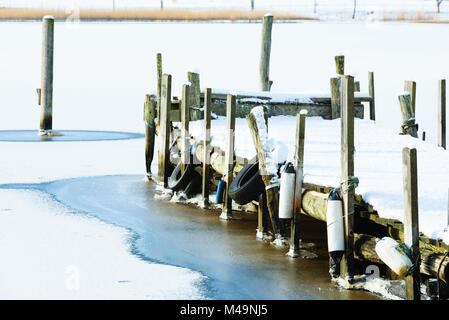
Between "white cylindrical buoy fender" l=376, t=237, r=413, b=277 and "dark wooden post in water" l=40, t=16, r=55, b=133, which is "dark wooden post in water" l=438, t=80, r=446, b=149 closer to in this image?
"white cylindrical buoy fender" l=376, t=237, r=413, b=277

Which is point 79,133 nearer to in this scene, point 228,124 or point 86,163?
point 86,163

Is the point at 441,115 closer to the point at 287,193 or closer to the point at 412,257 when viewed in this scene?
the point at 287,193

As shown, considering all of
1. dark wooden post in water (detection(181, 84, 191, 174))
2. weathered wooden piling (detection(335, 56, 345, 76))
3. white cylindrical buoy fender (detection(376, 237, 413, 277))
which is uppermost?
weathered wooden piling (detection(335, 56, 345, 76))

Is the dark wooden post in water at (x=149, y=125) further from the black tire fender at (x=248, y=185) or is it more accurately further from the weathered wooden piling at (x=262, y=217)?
the weathered wooden piling at (x=262, y=217)

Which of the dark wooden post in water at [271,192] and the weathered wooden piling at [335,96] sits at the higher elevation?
the weathered wooden piling at [335,96]

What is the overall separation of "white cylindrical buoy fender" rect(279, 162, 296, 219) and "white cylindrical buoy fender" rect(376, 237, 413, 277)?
1.89m

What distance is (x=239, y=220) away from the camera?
10742mm

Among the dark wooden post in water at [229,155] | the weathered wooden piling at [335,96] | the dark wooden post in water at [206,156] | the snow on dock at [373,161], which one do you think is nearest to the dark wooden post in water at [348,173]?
the snow on dock at [373,161]

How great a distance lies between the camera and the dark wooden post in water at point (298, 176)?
8195 millimetres

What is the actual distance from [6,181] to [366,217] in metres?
8.69

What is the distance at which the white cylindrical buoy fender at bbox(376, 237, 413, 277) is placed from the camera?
6.29 m

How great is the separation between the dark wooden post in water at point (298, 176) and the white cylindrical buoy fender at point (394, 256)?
6.14 feet

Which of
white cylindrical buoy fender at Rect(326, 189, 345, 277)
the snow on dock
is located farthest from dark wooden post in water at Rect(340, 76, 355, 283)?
the snow on dock
